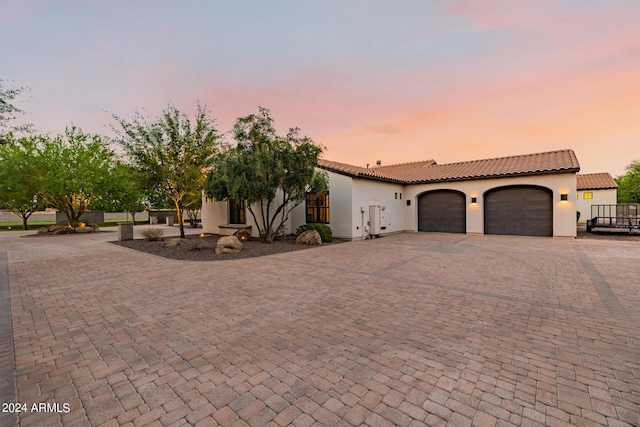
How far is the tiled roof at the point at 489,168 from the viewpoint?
13.9 meters

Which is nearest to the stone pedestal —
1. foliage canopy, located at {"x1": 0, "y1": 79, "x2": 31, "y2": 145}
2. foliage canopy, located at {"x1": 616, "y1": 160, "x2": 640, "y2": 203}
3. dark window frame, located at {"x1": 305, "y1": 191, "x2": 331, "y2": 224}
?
foliage canopy, located at {"x1": 0, "y1": 79, "x2": 31, "y2": 145}

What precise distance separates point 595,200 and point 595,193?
63 cm

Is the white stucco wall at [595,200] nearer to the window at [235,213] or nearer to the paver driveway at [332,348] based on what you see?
the paver driveway at [332,348]

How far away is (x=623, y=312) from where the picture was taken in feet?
13.6

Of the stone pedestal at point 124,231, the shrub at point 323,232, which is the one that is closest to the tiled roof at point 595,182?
the shrub at point 323,232

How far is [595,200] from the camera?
77.6 ft

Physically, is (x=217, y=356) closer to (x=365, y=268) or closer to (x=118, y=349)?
(x=118, y=349)

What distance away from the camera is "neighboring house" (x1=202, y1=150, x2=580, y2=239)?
1368 centimetres

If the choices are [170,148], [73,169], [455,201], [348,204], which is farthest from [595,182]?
[73,169]

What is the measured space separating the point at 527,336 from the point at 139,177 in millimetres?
16814

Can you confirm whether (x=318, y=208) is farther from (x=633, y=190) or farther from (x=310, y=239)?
(x=633, y=190)

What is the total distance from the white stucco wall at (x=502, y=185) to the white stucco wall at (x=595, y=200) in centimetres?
1456

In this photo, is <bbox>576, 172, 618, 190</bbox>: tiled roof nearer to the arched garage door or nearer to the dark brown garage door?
the arched garage door

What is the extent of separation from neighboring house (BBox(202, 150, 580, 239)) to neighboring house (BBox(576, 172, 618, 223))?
12.3 m
